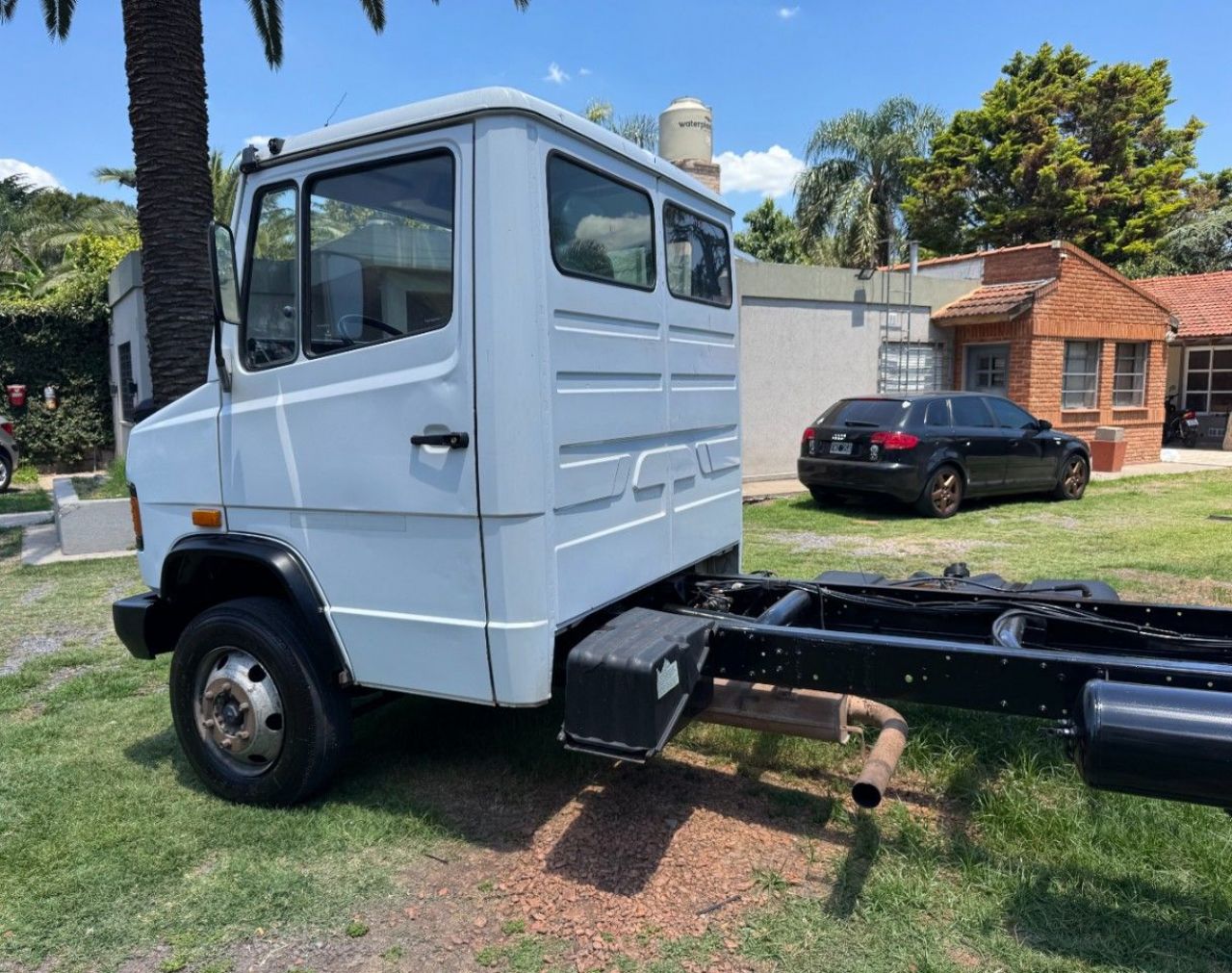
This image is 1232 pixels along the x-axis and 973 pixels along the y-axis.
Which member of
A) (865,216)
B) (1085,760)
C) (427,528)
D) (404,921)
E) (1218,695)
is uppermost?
(865,216)

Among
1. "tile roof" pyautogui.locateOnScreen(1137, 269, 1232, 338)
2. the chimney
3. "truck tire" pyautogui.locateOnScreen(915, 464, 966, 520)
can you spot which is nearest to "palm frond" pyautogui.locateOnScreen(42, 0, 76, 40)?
the chimney

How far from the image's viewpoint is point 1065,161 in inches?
1174

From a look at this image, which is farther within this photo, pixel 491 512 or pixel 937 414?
pixel 937 414

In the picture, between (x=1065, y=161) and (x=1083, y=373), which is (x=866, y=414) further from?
(x=1065, y=161)

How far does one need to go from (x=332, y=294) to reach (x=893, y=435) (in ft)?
29.0

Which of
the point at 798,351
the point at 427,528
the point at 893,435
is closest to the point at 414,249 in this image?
the point at 427,528

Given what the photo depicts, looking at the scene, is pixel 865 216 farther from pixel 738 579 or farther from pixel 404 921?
pixel 404 921

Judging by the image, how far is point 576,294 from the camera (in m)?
3.37

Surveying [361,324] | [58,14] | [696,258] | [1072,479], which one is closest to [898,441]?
[1072,479]

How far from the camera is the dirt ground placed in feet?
9.73

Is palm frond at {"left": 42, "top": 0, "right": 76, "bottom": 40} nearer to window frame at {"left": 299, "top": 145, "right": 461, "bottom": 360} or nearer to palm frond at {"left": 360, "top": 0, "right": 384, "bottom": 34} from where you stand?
palm frond at {"left": 360, "top": 0, "right": 384, "bottom": 34}

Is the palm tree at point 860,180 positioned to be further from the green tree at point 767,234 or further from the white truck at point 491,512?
the white truck at point 491,512

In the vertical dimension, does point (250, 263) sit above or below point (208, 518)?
above

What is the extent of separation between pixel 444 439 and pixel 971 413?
10273mm
